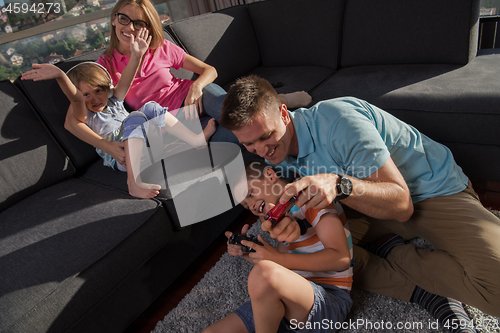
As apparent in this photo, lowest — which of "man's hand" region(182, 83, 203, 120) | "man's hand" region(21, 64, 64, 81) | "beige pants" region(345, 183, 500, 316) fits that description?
"beige pants" region(345, 183, 500, 316)

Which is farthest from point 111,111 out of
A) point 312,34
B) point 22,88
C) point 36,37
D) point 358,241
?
point 36,37

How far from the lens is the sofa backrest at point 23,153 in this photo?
1412mm

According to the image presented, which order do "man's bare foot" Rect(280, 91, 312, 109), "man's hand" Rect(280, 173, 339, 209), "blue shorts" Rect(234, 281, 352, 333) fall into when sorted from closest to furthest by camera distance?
"man's hand" Rect(280, 173, 339, 209) → "blue shorts" Rect(234, 281, 352, 333) → "man's bare foot" Rect(280, 91, 312, 109)

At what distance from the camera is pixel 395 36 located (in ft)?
6.43

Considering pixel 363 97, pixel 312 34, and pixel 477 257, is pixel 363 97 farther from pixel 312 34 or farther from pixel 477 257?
pixel 477 257

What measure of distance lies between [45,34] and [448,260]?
3.58 metres

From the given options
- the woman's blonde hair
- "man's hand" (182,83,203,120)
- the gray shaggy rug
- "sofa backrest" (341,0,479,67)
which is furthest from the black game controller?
"sofa backrest" (341,0,479,67)

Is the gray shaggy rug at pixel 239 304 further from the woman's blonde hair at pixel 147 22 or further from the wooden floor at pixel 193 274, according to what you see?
the woman's blonde hair at pixel 147 22

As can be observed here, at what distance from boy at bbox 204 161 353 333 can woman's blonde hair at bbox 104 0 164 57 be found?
3.51ft

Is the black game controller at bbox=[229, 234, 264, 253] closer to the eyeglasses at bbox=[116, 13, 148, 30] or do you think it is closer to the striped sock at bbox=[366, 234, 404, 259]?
the striped sock at bbox=[366, 234, 404, 259]

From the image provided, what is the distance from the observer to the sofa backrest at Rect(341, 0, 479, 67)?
1770 mm

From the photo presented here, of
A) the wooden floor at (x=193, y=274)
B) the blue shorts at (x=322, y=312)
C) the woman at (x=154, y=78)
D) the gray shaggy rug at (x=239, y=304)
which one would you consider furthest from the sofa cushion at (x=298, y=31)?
the blue shorts at (x=322, y=312)

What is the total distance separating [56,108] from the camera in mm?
1554

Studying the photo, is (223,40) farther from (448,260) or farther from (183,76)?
(448,260)
